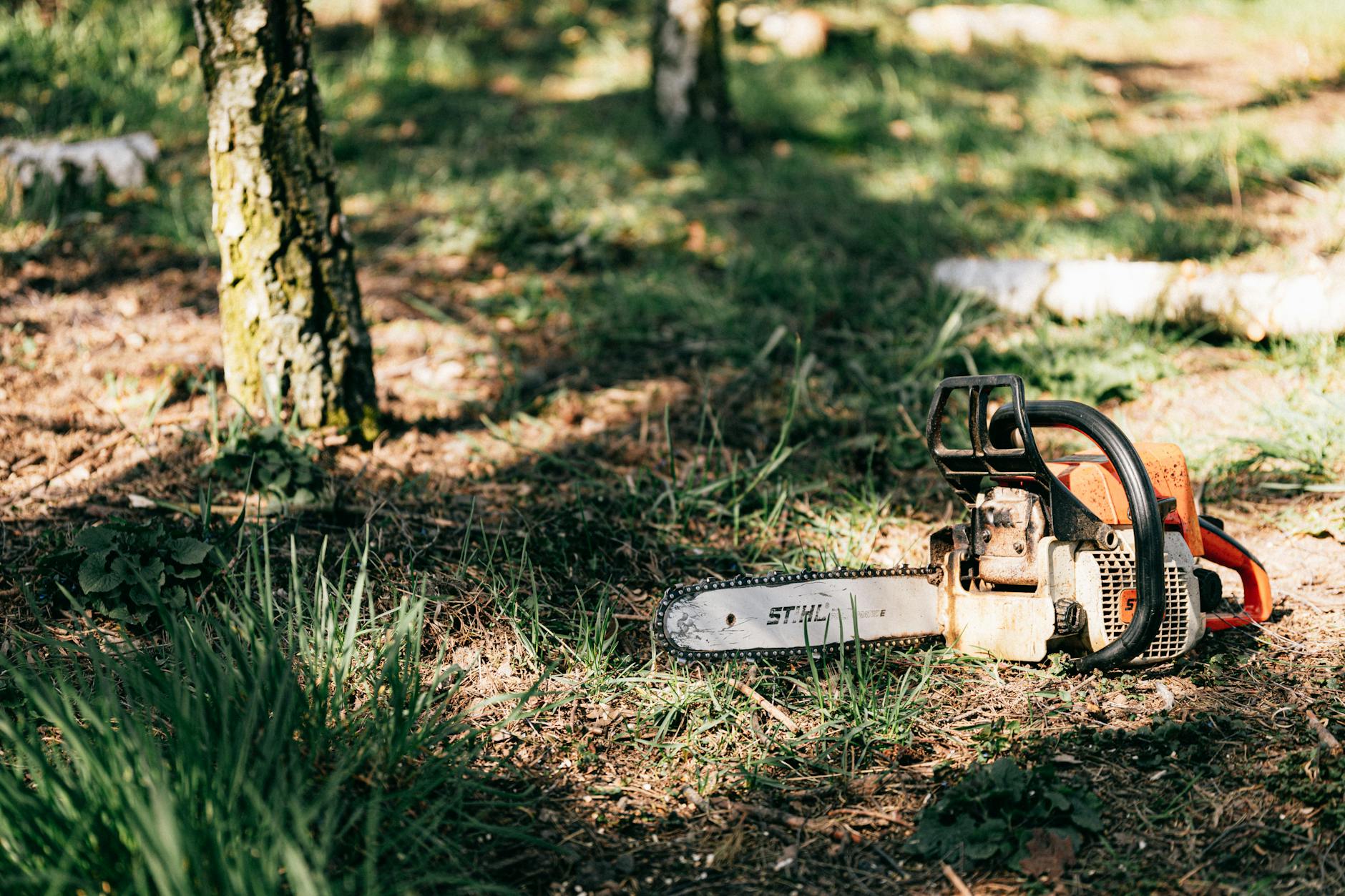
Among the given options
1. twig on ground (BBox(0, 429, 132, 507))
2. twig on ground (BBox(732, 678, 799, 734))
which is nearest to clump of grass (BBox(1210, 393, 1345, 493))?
twig on ground (BBox(732, 678, 799, 734))

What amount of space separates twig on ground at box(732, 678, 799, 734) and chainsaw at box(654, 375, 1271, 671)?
0.09 meters

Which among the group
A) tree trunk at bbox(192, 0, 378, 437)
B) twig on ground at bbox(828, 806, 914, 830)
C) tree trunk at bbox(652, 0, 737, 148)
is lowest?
twig on ground at bbox(828, 806, 914, 830)

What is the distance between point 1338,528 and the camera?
117 inches

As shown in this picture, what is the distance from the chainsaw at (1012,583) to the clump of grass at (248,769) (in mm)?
648

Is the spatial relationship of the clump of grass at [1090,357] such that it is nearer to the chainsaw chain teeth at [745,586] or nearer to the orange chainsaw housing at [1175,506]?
the orange chainsaw housing at [1175,506]

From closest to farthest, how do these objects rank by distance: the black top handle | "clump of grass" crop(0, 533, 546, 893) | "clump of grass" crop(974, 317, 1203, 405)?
1. "clump of grass" crop(0, 533, 546, 893)
2. the black top handle
3. "clump of grass" crop(974, 317, 1203, 405)

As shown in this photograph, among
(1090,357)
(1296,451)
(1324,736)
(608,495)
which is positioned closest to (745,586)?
(608,495)

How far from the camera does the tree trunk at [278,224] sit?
2.84 m

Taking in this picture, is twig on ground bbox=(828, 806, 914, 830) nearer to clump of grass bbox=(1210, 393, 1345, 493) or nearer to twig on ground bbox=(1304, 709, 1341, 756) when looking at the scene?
twig on ground bbox=(1304, 709, 1341, 756)

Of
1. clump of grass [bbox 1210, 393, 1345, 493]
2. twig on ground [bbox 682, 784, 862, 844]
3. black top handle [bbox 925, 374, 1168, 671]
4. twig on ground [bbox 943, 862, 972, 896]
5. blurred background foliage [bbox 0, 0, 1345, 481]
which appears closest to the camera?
twig on ground [bbox 943, 862, 972, 896]

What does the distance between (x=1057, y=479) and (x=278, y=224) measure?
2.30 m

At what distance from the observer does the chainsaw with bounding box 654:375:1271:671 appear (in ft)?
7.33

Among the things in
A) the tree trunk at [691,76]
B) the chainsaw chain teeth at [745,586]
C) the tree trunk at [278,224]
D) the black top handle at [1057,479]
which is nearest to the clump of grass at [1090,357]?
the black top handle at [1057,479]

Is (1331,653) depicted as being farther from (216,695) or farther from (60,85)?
(60,85)
